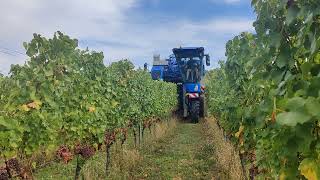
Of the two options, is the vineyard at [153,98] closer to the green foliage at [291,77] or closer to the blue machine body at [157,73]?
the green foliage at [291,77]

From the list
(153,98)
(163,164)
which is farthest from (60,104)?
(153,98)

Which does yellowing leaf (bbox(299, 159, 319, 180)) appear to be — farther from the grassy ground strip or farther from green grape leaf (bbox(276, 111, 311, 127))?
the grassy ground strip

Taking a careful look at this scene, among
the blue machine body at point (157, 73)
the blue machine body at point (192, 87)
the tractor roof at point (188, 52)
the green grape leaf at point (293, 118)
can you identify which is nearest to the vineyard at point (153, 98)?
the green grape leaf at point (293, 118)

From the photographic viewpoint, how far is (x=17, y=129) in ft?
14.5

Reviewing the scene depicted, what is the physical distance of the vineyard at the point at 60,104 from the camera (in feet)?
16.2

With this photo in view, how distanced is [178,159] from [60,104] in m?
5.26

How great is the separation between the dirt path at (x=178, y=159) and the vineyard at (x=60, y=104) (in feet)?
3.31

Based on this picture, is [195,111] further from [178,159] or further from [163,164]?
[163,164]

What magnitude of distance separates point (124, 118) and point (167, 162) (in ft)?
4.81

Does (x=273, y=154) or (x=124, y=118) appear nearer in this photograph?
(x=273, y=154)

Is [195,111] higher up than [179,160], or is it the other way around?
[195,111]

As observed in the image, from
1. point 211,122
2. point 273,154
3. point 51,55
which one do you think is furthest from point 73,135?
point 211,122

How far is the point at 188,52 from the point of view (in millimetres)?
21078

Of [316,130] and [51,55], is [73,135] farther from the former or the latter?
[316,130]
